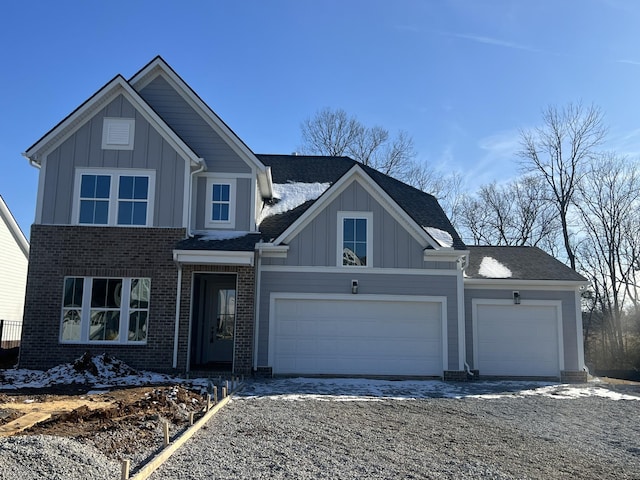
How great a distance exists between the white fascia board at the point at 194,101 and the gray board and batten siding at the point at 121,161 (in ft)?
4.09

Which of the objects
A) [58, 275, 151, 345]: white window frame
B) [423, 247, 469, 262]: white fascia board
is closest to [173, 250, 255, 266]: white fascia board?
[58, 275, 151, 345]: white window frame

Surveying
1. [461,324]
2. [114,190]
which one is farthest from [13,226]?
[461,324]

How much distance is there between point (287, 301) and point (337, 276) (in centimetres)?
150

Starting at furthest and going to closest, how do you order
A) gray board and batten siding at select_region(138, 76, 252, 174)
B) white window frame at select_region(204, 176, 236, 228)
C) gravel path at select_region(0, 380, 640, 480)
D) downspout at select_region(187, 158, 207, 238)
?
1. gray board and batten siding at select_region(138, 76, 252, 174)
2. white window frame at select_region(204, 176, 236, 228)
3. downspout at select_region(187, 158, 207, 238)
4. gravel path at select_region(0, 380, 640, 480)

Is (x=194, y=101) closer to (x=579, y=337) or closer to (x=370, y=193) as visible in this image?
(x=370, y=193)

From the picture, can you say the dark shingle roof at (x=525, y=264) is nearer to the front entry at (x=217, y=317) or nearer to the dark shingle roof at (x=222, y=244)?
the dark shingle roof at (x=222, y=244)

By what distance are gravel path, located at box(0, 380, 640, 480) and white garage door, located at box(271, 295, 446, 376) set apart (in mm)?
2778

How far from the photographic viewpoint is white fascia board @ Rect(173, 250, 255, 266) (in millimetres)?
13828

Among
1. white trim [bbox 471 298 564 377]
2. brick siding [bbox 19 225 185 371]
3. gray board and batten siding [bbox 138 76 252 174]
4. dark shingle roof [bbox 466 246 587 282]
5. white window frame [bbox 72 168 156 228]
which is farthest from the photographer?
dark shingle roof [bbox 466 246 587 282]

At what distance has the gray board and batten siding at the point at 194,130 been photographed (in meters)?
15.5

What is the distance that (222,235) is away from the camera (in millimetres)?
15047

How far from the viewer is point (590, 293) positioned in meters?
36.3

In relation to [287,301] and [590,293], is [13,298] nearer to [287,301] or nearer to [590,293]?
[287,301]

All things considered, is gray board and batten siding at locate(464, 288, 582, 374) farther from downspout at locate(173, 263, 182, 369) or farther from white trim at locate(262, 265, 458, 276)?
downspout at locate(173, 263, 182, 369)
